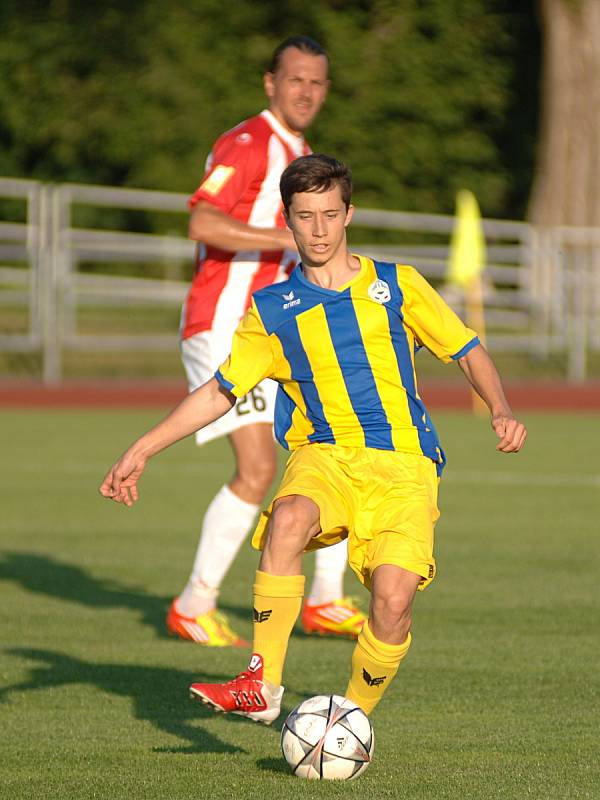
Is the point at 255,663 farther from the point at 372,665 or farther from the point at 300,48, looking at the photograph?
the point at 300,48

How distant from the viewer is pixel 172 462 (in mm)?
14578

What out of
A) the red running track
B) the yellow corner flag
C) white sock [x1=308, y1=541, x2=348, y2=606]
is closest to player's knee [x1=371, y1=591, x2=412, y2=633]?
white sock [x1=308, y1=541, x2=348, y2=606]

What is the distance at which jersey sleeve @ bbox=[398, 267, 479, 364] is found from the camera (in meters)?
5.22

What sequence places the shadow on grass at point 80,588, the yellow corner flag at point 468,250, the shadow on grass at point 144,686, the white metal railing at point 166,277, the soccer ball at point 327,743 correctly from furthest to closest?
the white metal railing at point 166,277 < the yellow corner flag at point 468,250 < the shadow on grass at point 80,588 < the shadow on grass at point 144,686 < the soccer ball at point 327,743

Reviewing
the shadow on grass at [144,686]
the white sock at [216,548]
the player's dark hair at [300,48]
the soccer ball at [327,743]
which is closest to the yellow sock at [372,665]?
the soccer ball at [327,743]

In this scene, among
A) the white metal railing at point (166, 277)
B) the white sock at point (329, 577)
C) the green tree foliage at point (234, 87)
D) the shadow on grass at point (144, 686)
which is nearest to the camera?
the shadow on grass at point (144, 686)

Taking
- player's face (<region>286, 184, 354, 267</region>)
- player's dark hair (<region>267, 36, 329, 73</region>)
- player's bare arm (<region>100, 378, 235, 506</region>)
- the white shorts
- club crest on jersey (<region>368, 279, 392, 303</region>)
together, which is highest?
player's dark hair (<region>267, 36, 329, 73</region>)

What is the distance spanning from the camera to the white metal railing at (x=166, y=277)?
21.2 m

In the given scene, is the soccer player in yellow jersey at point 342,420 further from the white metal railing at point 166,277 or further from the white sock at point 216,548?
the white metal railing at point 166,277

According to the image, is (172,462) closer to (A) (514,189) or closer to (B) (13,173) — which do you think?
(B) (13,173)

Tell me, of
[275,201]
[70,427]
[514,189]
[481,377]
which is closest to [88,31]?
[514,189]

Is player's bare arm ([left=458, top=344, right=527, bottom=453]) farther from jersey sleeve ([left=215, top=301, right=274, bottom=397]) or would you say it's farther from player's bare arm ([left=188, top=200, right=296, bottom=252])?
player's bare arm ([left=188, top=200, right=296, bottom=252])

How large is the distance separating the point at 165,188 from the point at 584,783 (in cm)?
2718

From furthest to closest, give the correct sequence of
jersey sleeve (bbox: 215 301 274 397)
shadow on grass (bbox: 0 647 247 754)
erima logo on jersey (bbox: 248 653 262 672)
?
1. shadow on grass (bbox: 0 647 247 754)
2. jersey sleeve (bbox: 215 301 274 397)
3. erima logo on jersey (bbox: 248 653 262 672)
